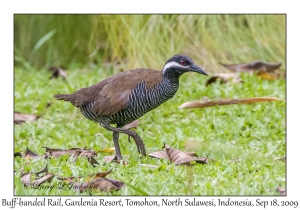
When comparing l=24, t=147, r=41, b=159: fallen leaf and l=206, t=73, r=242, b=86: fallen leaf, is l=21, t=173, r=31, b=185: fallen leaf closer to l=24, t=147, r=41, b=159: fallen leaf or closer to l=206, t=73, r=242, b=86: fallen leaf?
l=24, t=147, r=41, b=159: fallen leaf

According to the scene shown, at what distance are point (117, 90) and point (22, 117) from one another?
2.48 m

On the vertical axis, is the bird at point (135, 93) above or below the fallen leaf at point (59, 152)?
above

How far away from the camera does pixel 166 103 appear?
8.60m

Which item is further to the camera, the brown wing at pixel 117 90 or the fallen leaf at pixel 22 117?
the fallen leaf at pixel 22 117

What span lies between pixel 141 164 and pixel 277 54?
5199 millimetres

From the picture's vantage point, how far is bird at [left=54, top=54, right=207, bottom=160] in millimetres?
6184

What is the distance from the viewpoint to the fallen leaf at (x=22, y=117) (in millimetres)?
8174

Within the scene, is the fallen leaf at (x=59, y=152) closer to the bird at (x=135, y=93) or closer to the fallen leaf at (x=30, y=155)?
the fallen leaf at (x=30, y=155)

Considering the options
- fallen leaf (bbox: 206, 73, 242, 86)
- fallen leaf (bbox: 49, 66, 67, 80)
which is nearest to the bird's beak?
fallen leaf (bbox: 206, 73, 242, 86)

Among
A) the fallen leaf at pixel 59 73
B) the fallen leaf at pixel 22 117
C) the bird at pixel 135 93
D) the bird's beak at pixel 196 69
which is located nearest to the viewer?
the bird's beak at pixel 196 69

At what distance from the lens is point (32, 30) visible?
446 inches

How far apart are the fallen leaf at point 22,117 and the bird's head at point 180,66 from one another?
2.78 meters

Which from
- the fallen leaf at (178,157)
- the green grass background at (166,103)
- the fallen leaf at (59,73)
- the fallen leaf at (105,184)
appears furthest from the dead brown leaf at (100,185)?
the fallen leaf at (59,73)

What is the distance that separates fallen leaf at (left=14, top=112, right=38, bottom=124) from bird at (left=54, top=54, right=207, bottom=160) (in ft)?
6.94
